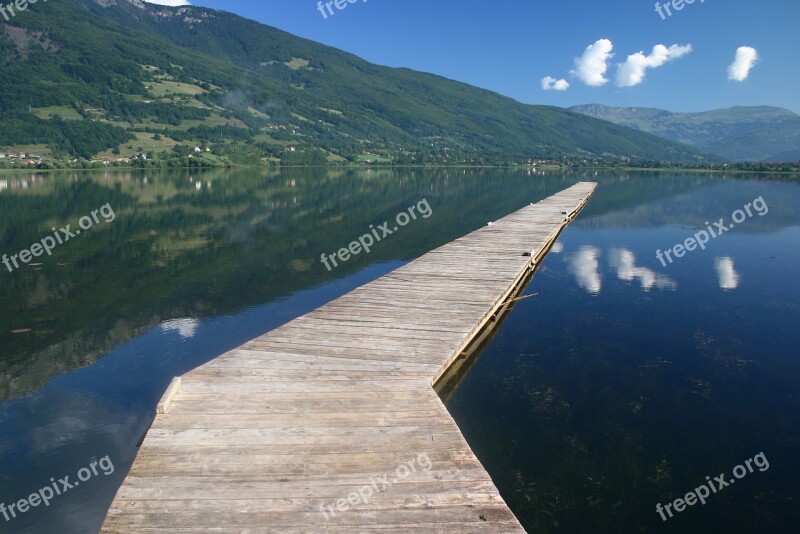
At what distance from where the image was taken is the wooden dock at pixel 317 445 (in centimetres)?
655

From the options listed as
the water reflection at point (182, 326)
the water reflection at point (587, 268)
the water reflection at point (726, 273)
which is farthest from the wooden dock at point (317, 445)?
the water reflection at point (726, 273)

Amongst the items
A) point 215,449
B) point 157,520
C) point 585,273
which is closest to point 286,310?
point 215,449

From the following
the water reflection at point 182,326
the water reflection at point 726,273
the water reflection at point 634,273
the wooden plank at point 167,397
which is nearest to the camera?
the wooden plank at point 167,397

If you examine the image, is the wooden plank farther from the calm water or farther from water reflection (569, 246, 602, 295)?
water reflection (569, 246, 602, 295)

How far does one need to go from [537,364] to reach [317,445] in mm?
8340

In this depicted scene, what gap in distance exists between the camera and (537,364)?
1462 centimetres

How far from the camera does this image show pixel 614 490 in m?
9.04

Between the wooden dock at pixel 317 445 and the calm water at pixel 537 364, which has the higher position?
the wooden dock at pixel 317 445

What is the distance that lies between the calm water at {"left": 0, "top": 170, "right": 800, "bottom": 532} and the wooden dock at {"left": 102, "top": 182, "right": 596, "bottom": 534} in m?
1.80

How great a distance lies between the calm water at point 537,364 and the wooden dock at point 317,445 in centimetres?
180

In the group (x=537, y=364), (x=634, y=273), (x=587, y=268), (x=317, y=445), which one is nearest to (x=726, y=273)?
(x=634, y=273)

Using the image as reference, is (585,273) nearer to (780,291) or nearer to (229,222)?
Result: (780,291)

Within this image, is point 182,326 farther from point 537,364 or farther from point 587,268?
point 587,268

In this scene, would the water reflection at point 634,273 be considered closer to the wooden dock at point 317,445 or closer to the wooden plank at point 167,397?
the wooden dock at point 317,445
